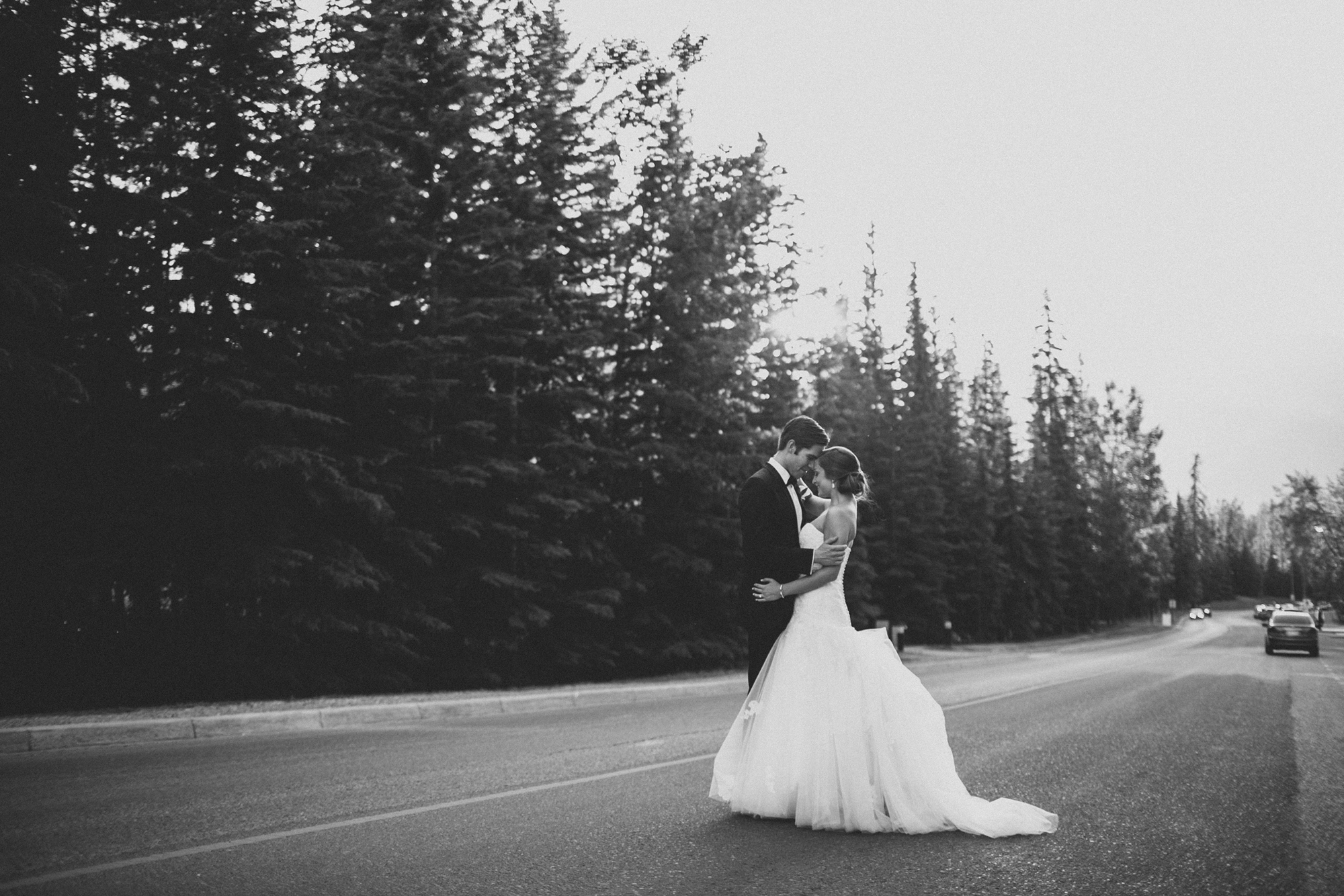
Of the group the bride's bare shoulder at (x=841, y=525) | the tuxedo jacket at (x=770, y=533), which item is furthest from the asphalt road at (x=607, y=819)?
the bride's bare shoulder at (x=841, y=525)

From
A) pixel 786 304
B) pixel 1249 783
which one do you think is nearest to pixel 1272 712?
pixel 1249 783

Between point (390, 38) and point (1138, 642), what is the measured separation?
54.7m

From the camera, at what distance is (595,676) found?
23125 millimetres

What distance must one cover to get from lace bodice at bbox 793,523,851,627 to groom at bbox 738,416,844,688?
5 cm

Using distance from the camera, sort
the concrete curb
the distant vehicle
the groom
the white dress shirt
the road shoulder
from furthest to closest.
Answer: the distant vehicle < the concrete curb < the white dress shirt < the groom < the road shoulder

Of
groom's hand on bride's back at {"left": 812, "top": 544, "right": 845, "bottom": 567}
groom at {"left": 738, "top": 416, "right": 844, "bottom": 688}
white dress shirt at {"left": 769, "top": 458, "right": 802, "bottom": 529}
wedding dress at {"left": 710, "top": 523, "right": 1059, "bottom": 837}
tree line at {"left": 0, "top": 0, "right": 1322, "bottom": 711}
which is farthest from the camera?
tree line at {"left": 0, "top": 0, "right": 1322, "bottom": 711}

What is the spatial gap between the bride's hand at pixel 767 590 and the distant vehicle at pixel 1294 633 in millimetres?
38321

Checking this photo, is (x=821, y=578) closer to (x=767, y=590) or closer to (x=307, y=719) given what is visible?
(x=767, y=590)

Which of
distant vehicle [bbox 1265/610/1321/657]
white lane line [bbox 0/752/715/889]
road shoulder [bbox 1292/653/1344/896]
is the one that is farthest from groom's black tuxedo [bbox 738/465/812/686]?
distant vehicle [bbox 1265/610/1321/657]

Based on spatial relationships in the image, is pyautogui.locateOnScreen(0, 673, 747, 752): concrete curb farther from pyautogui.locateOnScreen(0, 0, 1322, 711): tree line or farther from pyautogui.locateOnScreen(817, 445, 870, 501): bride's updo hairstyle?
pyautogui.locateOnScreen(817, 445, 870, 501): bride's updo hairstyle

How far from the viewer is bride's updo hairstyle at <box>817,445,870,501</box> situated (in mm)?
5656

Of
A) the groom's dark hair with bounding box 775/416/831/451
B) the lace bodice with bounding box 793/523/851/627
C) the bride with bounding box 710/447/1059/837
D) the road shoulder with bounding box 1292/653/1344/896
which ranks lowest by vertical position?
the road shoulder with bounding box 1292/653/1344/896

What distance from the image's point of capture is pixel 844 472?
5.68 m

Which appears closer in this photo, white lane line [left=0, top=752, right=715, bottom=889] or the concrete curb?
white lane line [left=0, top=752, right=715, bottom=889]
